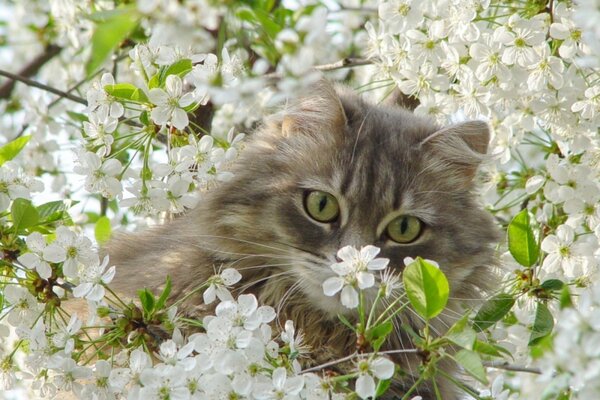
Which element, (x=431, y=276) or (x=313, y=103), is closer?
(x=431, y=276)

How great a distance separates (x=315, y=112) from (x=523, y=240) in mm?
959

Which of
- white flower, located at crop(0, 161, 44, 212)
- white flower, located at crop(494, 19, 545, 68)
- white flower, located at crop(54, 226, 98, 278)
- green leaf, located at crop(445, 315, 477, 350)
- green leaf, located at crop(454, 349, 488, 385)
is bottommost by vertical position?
white flower, located at crop(54, 226, 98, 278)

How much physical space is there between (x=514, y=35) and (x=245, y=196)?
978 mm

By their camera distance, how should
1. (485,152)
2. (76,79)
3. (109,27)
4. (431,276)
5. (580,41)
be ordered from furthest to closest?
(76,79), (485,152), (580,41), (431,276), (109,27)

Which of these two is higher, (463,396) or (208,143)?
(208,143)

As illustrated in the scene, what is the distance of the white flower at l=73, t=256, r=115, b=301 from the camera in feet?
6.79

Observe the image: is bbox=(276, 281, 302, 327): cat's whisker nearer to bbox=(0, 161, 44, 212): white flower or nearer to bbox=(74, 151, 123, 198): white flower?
bbox=(74, 151, 123, 198): white flower

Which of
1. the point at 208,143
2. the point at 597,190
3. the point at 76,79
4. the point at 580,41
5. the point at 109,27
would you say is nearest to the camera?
the point at 109,27

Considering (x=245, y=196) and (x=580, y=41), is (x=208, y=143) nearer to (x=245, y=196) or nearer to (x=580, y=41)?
(x=245, y=196)

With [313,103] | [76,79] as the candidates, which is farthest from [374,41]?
[76,79]

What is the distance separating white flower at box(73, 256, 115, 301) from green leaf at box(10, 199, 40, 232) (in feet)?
0.88

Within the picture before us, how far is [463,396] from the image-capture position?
304 cm

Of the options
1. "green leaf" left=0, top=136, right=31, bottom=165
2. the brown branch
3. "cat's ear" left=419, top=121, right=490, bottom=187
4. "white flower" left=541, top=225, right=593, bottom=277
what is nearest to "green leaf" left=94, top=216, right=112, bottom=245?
"green leaf" left=0, top=136, right=31, bottom=165

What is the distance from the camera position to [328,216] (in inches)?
106
